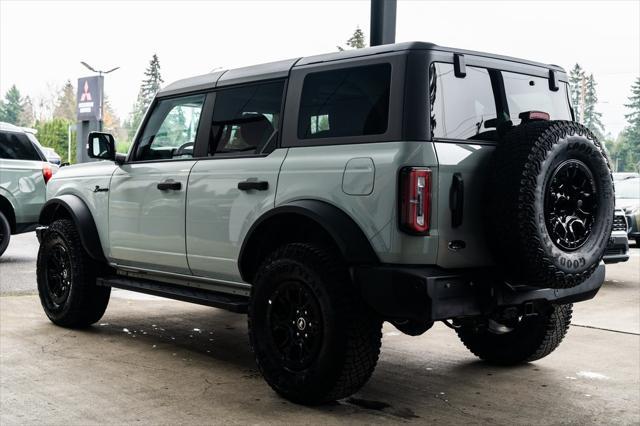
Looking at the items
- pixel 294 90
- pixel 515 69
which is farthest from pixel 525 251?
pixel 294 90

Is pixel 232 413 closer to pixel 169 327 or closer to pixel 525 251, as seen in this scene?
pixel 525 251

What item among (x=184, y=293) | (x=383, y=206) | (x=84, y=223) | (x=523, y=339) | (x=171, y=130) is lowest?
(x=523, y=339)

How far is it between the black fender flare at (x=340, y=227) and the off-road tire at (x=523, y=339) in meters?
1.32

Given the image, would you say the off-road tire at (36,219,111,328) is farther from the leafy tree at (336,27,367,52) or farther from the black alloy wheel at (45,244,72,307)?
the leafy tree at (336,27,367,52)

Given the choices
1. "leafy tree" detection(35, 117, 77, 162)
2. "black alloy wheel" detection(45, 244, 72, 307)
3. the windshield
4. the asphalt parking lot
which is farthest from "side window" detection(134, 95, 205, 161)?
"leafy tree" detection(35, 117, 77, 162)

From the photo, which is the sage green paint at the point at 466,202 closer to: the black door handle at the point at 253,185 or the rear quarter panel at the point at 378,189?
the rear quarter panel at the point at 378,189

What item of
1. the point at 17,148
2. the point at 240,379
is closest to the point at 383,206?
the point at 240,379

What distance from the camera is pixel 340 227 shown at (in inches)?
176

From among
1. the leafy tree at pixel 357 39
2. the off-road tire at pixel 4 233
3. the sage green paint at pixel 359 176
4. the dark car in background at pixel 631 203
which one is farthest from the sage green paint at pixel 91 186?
the leafy tree at pixel 357 39

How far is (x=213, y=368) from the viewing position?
5547 mm

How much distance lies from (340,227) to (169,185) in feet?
5.85

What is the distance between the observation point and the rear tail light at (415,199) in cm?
422

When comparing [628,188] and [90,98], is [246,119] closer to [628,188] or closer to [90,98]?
[628,188]

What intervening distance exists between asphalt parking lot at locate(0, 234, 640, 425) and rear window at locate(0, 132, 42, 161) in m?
5.39
